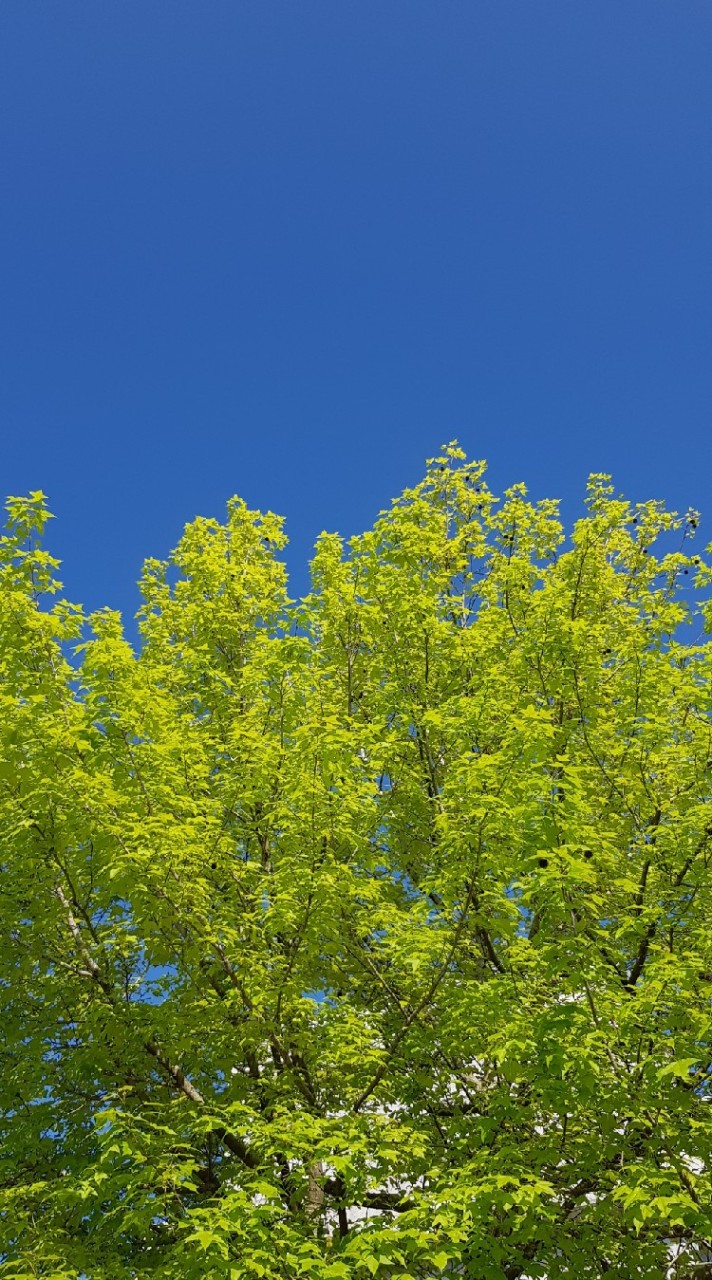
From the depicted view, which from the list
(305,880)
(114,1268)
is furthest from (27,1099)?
(305,880)

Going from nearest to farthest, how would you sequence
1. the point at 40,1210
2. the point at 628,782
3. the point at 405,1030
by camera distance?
the point at 40,1210 < the point at 405,1030 < the point at 628,782

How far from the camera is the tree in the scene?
21.4 ft

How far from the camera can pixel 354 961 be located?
30.9 ft

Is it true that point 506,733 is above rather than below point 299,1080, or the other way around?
above

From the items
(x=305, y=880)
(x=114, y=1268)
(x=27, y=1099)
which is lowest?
(x=114, y=1268)

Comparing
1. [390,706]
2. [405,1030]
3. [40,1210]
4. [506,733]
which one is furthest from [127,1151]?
[390,706]

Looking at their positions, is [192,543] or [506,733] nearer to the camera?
[506,733]

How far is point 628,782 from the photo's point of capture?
32.2 feet

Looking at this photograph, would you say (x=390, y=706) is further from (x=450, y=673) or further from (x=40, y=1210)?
(x=40, y=1210)

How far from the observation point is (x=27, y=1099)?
8.17m

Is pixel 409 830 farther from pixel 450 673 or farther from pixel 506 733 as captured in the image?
pixel 506 733

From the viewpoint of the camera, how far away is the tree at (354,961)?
6.53 metres

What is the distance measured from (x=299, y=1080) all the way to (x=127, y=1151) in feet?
7.50

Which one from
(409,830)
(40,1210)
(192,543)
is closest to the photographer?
(40,1210)
